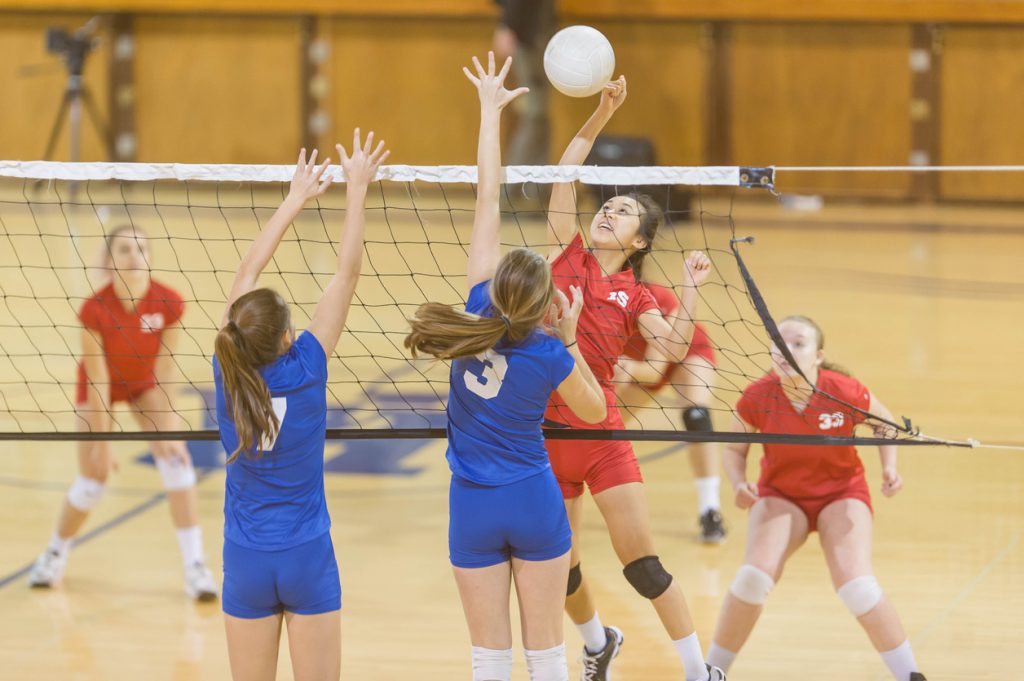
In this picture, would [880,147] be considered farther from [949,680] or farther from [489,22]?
[949,680]

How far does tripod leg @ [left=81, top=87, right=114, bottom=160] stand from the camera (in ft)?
56.9

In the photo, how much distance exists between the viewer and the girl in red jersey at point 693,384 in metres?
5.90

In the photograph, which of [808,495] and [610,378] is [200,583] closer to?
[610,378]

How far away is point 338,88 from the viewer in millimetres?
17500

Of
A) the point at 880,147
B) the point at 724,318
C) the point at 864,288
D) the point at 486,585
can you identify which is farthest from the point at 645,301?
the point at 880,147

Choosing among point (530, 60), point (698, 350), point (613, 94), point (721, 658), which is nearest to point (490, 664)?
point (721, 658)

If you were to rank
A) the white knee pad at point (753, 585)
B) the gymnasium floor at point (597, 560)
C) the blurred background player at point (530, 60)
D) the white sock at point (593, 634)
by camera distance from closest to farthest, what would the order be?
the white knee pad at point (753, 585)
the white sock at point (593, 634)
the gymnasium floor at point (597, 560)
the blurred background player at point (530, 60)

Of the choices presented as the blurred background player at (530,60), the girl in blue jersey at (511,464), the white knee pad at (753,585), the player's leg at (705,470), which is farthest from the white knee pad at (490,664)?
the blurred background player at (530,60)

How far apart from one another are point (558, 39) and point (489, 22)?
12242 millimetres

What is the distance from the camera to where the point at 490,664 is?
3.92 metres

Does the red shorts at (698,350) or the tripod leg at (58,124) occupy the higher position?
the tripod leg at (58,124)

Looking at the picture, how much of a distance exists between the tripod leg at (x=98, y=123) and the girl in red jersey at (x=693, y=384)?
12.5 m

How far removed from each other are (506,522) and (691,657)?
1092 millimetres

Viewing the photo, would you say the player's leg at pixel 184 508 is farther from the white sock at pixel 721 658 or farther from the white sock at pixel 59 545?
the white sock at pixel 721 658
